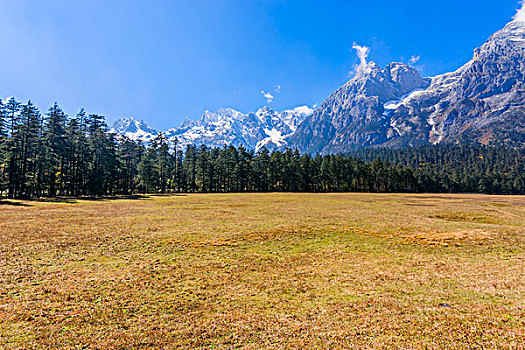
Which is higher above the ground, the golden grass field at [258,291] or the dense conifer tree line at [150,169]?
the dense conifer tree line at [150,169]

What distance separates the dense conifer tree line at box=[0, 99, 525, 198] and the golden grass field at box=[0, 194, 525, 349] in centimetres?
4701

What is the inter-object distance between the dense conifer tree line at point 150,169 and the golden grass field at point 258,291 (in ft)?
154

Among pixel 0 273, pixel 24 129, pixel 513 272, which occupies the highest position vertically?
pixel 24 129

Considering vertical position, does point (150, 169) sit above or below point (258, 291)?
above

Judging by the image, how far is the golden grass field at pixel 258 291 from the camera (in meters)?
7.73

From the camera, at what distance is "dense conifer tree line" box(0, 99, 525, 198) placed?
54469 mm

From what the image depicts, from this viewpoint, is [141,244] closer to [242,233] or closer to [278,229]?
[242,233]

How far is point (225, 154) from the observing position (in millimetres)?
108938

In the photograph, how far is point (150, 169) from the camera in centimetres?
8475

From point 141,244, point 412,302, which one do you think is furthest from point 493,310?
point 141,244

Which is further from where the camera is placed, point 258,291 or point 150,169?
point 150,169

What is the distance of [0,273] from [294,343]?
48.5ft

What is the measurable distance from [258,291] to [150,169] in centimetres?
8332

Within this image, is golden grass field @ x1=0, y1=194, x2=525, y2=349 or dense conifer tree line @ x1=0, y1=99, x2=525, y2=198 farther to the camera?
dense conifer tree line @ x1=0, y1=99, x2=525, y2=198
